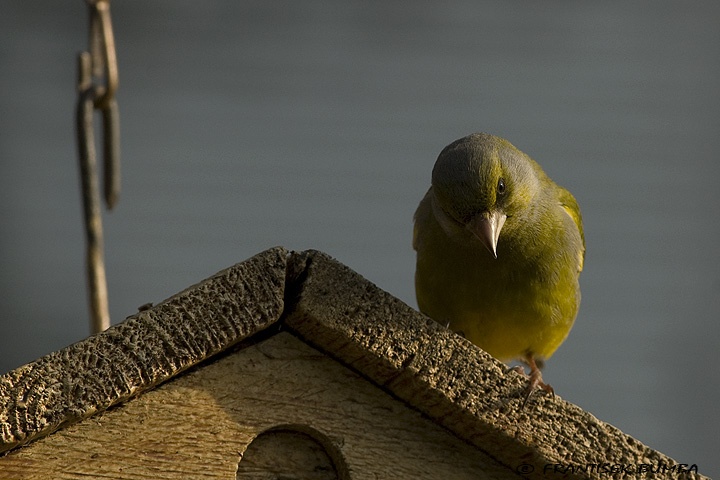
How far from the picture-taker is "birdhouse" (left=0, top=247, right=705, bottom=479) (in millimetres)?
2508

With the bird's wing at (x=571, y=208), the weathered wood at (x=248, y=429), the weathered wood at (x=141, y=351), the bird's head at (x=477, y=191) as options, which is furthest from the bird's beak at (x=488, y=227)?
the weathered wood at (x=141, y=351)

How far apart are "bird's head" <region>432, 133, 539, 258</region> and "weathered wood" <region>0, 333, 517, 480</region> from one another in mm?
971

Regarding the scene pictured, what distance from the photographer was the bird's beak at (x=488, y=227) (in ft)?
11.7

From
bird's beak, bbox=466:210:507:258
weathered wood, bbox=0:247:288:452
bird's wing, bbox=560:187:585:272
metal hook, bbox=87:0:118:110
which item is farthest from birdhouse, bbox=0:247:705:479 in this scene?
bird's wing, bbox=560:187:585:272

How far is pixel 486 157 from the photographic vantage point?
3746mm

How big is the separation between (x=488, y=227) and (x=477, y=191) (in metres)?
0.13

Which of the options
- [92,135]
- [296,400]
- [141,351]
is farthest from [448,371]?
[92,135]

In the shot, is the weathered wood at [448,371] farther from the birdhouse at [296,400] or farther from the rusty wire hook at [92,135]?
the rusty wire hook at [92,135]

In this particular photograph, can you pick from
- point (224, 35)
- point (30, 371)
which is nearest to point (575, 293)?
point (30, 371)

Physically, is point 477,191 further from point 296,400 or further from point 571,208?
point 296,400

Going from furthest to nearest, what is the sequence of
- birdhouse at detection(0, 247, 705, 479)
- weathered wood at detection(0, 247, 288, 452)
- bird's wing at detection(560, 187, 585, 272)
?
bird's wing at detection(560, 187, 585, 272) < birdhouse at detection(0, 247, 705, 479) < weathered wood at detection(0, 247, 288, 452)

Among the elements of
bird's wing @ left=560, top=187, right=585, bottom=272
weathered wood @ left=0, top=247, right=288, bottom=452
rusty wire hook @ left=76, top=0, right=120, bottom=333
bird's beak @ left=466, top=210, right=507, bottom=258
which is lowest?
weathered wood @ left=0, top=247, right=288, bottom=452

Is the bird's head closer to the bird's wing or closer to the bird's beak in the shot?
the bird's beak

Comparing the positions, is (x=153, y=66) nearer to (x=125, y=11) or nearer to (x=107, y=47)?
(x=125, y=11)
